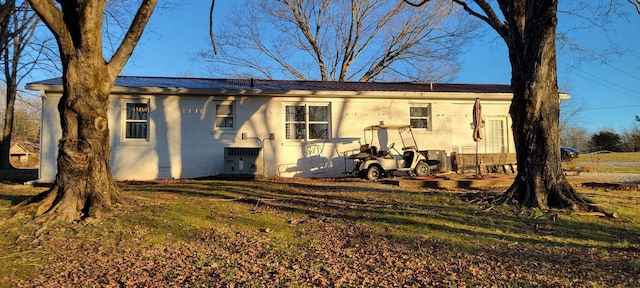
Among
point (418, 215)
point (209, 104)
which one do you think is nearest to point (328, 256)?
point (418, 215)

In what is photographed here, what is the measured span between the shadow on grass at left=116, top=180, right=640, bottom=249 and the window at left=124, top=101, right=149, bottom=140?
3814 millimetres

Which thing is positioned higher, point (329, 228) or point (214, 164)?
point (214, 164)

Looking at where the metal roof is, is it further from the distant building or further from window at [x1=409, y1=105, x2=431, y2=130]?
the distant building

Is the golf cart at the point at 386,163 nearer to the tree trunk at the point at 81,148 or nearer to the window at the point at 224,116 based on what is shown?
the window at the point at 224,116

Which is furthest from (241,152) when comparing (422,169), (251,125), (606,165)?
(606,165)

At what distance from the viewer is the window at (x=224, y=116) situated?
13.6 m

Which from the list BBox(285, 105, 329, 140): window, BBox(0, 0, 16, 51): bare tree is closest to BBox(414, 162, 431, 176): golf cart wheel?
BBox(285, 105, 329, 140): window

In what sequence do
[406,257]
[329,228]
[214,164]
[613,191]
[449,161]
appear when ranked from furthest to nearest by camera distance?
[449,161], [214,164], [613,191], [329,228], [406,257]

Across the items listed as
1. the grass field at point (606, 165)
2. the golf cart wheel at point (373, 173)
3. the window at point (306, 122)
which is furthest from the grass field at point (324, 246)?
the grass field at point (606, 165)

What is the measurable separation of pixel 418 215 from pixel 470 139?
9386mm

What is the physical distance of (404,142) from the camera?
14.6 meters

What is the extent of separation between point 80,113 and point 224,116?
710 cm

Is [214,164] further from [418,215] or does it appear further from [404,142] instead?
[418,215]

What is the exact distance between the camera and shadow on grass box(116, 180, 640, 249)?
5602 mm
